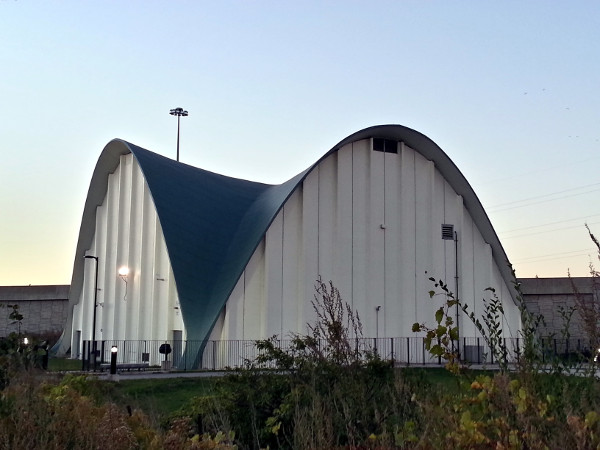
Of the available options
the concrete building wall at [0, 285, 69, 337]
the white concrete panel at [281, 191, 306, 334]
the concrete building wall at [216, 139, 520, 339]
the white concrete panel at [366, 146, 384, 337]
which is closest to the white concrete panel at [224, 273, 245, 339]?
the concrete building wall at [216, 139, 520, 339]

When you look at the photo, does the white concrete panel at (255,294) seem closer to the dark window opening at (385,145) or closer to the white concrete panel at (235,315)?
the white concrete panel at (235,315)

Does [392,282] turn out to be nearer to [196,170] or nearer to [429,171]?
[429,171]

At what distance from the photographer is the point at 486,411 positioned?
4898mm

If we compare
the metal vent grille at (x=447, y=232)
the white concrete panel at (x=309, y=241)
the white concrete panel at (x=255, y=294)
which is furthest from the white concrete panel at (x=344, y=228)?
the metal vent grille at (x=447, y=232)

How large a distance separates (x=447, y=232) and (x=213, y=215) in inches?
385

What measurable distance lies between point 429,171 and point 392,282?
503 cm

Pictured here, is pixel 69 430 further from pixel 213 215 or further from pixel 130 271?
pixel 130 271

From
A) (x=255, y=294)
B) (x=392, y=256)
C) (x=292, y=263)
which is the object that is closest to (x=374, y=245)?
(x=392, y=256)

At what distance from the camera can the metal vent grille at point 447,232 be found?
A: 33.0 meters

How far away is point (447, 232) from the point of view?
109 ft

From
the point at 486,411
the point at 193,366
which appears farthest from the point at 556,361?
the point at 193,366

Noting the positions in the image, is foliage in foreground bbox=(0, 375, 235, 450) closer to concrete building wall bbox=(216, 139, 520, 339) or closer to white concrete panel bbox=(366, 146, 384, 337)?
concrete building wall bbox=(216, 139, 520, 339)

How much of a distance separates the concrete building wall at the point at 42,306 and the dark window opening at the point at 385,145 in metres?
21.7

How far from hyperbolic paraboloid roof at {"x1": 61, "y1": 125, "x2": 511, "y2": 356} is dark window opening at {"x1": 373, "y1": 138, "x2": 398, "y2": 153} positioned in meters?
0.24
